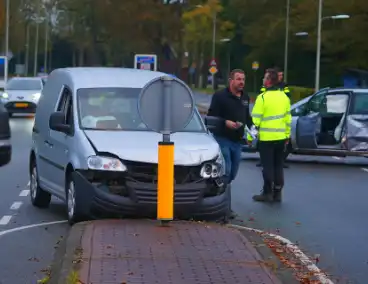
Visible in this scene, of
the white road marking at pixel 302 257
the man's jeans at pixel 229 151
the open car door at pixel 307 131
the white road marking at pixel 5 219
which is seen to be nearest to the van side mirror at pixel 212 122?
the man's jeans at pixel 229 151

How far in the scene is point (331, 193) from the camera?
15.4 meters

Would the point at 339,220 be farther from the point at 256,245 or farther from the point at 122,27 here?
the point at 122,27

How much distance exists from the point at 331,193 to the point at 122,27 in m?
65.8

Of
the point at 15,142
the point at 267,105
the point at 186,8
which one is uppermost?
the point at 186,8

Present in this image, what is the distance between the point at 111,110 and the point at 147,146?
1.22 m

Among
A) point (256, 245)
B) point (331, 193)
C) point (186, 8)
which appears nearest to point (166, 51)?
point (186, 8)

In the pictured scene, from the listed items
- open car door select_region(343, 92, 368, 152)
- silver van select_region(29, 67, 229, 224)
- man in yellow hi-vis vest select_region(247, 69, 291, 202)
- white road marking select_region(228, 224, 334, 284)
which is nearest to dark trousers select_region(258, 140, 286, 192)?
man in yellow hi-vis vest select_region(247, 69, 291, 202)

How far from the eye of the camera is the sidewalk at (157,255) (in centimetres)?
752

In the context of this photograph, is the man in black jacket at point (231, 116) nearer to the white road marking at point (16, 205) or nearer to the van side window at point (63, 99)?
the van side window at point (63, 99)

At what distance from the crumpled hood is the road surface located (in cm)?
111

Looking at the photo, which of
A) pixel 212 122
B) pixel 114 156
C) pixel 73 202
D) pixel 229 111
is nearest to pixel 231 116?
pixel 229 111

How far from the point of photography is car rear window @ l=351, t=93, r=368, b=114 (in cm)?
1981

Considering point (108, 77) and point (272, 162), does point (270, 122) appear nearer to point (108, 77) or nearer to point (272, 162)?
point (272, 162)

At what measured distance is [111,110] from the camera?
1147 centimetres
